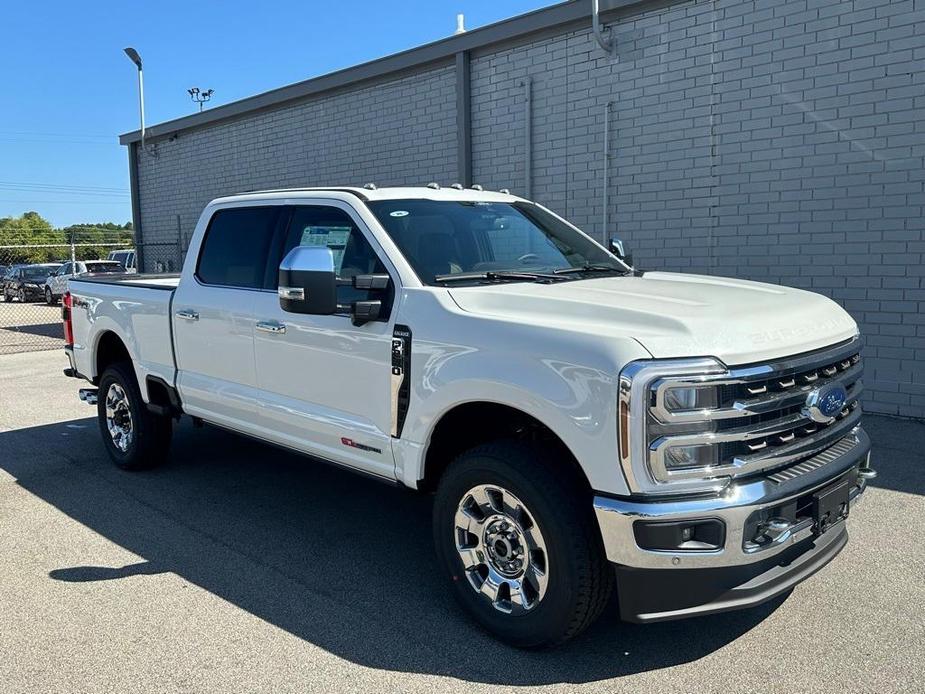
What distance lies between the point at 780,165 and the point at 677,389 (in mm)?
6537

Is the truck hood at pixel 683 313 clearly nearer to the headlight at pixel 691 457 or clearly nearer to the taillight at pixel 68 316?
the headlight at pixel 691 457

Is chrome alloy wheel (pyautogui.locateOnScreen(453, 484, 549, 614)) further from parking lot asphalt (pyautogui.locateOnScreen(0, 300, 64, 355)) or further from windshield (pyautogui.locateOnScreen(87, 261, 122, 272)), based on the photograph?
windshield (pyautogui.locateOnScreen(87, 261, 122, 272))

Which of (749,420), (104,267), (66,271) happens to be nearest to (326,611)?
(749,420)

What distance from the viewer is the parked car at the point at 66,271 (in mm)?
24500

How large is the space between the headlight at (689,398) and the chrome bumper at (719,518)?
0.34 metres

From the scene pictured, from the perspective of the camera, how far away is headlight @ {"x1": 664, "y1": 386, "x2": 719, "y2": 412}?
2.96 meters

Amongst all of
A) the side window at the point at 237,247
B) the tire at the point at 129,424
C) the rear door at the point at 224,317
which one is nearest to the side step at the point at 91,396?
the tire at the point at 129,424

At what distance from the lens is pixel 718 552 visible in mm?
2988

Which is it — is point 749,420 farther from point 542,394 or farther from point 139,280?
point 139,280

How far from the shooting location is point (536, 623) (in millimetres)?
3408

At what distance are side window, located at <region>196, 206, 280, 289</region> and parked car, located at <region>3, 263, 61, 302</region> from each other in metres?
29.4

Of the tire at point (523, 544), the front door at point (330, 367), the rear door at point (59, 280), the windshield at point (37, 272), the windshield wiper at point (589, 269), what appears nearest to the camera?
the tire at point (523, 544)

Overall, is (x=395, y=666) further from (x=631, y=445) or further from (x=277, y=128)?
(x=277, y=128)

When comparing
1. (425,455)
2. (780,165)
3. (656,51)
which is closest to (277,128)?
(656,51)
